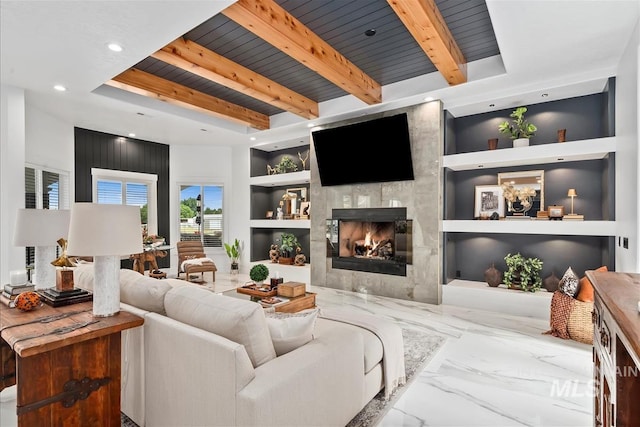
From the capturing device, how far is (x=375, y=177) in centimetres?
504

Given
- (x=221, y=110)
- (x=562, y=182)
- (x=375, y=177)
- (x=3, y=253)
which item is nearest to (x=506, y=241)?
(x=562, y=182)

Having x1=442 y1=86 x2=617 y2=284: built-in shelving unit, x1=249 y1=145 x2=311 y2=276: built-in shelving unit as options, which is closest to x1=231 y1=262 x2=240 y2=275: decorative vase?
x1=249 y1=145 x2=311 y2=276: built-in shelving unit

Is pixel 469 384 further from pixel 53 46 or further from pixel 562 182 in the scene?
pixel 53 46

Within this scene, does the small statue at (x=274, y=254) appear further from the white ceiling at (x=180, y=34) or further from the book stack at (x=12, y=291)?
the book stack at (x=12, y=291)

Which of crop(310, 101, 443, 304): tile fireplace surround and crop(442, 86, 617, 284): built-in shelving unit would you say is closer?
crop(442, 86, 617, 284): built-in shelving unit

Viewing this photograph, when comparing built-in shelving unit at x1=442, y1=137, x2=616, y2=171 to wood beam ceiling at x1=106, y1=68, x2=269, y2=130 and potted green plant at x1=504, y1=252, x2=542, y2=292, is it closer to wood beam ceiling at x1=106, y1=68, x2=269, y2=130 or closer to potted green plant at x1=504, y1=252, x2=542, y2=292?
potted green plant at x1=504, y1=252, x2=542, y2=292

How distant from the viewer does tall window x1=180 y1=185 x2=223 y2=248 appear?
23.7 ft

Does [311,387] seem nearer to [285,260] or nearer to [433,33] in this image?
[433,33]

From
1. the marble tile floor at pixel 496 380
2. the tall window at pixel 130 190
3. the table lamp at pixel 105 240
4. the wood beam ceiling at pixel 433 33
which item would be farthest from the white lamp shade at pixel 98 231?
the tall window at pixel 130 190

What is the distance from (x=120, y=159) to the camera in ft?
20.9

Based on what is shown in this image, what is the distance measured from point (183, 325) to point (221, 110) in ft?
13.5

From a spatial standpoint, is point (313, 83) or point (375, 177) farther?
point (375, 177)

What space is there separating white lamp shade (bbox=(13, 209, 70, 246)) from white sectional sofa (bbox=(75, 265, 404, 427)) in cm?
67

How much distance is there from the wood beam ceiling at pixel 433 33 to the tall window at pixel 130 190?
5.28m
